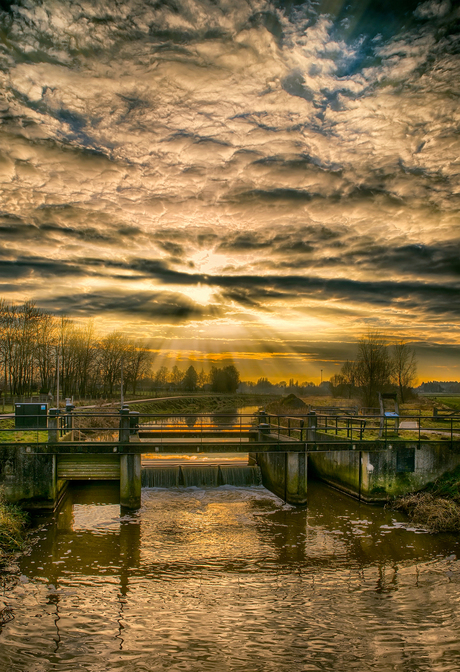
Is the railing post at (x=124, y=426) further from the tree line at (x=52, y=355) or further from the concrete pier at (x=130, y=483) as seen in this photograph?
the tree line at (x=52, y=355)

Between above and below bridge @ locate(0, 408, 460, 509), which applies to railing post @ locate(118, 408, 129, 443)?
above

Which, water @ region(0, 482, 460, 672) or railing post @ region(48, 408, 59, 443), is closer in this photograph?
water @ region(0, 482, 460, 672)

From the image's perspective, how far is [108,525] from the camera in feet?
51.7

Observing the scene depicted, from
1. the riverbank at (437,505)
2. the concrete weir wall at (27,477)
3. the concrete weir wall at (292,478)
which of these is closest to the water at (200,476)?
the concrete weir wall at (292,478)

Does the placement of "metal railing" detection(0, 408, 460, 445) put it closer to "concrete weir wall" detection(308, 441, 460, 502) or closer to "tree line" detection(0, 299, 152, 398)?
"concrete weir wall" detection(308, 441, 460, 502)

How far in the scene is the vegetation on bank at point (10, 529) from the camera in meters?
12.8

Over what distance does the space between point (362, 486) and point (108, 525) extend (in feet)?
33.6

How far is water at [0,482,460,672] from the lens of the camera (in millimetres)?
7988

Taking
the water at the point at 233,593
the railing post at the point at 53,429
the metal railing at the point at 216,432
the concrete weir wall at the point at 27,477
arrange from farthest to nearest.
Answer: the metal railing at the point at 216,432, the railing post at the point at 53,429, the concrete weir wall at the point at 27,477, the water at the point at 233,593

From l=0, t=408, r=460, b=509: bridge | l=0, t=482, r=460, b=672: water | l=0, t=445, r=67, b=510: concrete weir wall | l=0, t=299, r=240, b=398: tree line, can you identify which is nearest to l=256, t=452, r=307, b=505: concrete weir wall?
l=0, t=408, r=460, b=509: bridge

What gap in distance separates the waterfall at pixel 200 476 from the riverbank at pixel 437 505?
7.06m

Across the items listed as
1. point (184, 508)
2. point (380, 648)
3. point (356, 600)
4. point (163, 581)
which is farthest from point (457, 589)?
point (184, 508)

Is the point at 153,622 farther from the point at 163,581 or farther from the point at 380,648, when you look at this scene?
the point at 380,648

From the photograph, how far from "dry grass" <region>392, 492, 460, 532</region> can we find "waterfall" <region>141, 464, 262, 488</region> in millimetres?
7073
